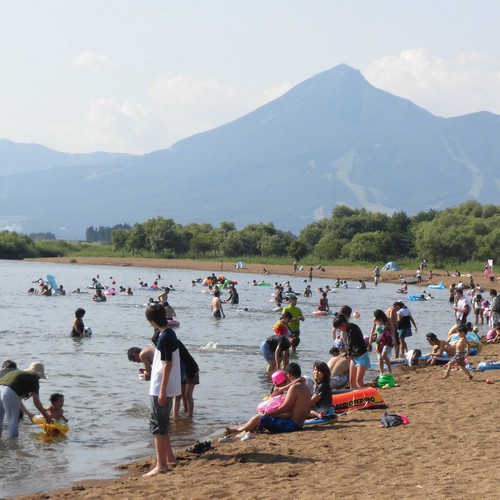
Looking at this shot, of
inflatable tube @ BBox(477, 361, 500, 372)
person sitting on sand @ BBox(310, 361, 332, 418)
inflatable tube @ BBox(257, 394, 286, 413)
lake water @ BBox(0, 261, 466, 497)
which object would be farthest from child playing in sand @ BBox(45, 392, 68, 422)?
inflatable tube @ BBox(477, 361, 500, 372)

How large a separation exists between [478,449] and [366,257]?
89466 mm

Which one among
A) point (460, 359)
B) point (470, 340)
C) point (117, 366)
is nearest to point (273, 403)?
point (460, 359)

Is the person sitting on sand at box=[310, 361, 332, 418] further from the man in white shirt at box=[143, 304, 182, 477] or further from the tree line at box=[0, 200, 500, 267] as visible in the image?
the tree line at box=[0, 200, 500, 267]

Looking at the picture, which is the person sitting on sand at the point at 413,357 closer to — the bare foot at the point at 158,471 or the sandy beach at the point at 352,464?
the sandy beach at the point at 352,464

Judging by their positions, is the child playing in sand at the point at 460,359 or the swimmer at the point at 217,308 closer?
the child playing in sand at the point at 460,359

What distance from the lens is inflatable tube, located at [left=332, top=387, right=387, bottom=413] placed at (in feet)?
45.0

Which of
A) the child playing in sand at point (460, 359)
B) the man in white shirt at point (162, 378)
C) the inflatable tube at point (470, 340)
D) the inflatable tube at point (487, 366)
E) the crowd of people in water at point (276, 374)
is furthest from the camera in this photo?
the inflatable tube at point (470, 340)

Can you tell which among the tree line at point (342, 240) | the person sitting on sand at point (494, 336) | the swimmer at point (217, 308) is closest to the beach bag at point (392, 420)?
the person sitting on sand at point (494, 336)

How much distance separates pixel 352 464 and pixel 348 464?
0.15ft

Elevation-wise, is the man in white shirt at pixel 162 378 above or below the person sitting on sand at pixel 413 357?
above

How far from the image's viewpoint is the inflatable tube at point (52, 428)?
12.6 metres

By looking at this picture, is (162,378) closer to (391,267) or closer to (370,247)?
(391,267)

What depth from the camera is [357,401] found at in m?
13.8

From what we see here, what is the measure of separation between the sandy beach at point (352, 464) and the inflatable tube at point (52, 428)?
78.5 inches
